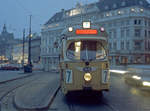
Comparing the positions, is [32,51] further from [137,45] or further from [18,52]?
[137,45]

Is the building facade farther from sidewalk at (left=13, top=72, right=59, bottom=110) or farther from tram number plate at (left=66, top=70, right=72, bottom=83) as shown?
tram number plate at (left=66, top=70, right=72, bottom=83)

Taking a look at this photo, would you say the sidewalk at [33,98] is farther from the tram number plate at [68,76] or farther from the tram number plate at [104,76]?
the tram number plate at [104,76]

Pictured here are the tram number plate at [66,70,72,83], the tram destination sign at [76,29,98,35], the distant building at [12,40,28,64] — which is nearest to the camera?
the tram number plate at [66,70,72,83]

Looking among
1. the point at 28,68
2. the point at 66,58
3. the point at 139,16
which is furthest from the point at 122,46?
the point at 66,58

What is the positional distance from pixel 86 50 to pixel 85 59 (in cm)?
46

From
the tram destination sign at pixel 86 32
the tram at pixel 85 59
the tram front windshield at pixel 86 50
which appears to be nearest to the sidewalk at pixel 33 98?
the tram at pixel 85 59

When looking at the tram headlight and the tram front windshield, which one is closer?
the tram headlight

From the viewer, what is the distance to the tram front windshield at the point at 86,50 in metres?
9.63

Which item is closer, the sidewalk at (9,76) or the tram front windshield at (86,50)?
the tram front windshield at (86,50)

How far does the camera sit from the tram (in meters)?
9.29

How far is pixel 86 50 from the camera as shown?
9.76 meters

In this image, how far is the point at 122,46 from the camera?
200 feet

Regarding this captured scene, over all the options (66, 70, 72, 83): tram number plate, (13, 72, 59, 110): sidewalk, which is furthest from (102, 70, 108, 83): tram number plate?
(13, 72, 59, 110): sidewalk

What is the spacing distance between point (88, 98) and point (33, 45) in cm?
9193
